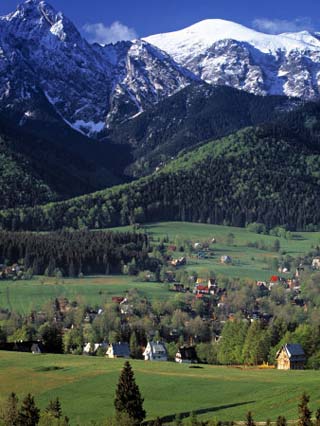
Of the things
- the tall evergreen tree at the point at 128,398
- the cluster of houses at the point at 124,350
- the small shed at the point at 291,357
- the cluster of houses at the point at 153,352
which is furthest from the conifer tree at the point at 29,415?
the cluster of houses at the point at 153,352

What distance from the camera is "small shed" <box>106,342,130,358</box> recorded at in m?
139

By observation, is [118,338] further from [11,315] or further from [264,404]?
[264,404]

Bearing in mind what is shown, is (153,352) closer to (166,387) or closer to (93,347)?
(93,347)

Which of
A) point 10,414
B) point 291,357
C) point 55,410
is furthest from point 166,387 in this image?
point 291,357

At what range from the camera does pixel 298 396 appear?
8600cm

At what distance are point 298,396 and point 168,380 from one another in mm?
21150

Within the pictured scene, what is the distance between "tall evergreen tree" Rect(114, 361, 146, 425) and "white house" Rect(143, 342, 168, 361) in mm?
59535

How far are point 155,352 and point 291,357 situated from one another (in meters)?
28.0

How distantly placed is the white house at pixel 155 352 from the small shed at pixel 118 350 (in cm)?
304

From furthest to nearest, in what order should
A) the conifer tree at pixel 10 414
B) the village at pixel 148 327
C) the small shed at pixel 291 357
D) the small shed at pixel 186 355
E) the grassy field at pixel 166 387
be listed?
the village at pixel 148 327 < the small shed at pixel 186 355 < the small shed at pixel 291 357 < the grassy field at pixel 166 387 < the conifer tree at pixel 10 414

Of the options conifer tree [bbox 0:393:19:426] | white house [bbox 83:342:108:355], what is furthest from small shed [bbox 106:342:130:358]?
conifer tree [bbox 0:393:19:426]

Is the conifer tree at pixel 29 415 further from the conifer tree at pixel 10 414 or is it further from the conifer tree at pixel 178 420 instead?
the conifer tree at pixel 178 420

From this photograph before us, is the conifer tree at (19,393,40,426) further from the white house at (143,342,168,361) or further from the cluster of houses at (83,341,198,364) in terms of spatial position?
the white house at (143,342,168,361)

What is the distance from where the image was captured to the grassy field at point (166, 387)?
86.2 m
